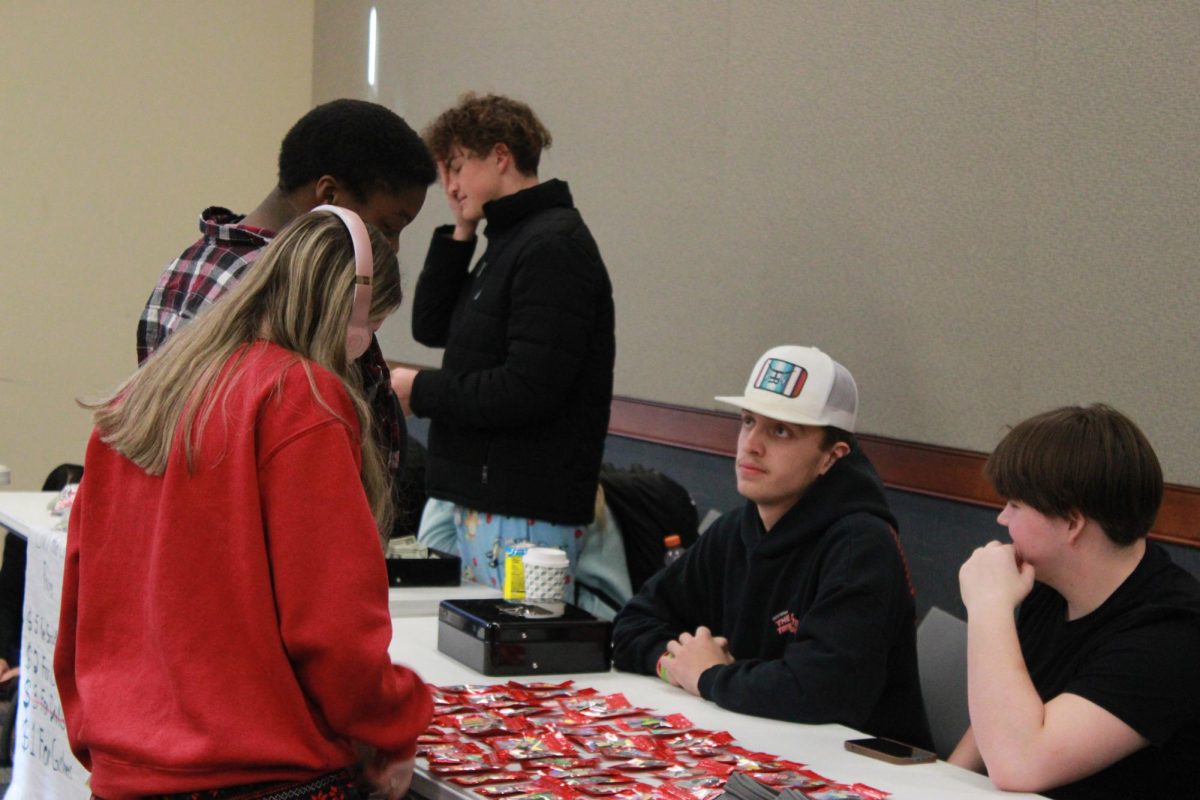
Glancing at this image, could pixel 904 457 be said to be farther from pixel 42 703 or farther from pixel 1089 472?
pixel 42 703

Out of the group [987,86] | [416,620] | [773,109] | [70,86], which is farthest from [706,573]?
[70,86]

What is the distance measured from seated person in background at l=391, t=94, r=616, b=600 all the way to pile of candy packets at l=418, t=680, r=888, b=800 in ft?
3.25

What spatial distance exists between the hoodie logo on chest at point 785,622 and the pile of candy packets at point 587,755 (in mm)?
361

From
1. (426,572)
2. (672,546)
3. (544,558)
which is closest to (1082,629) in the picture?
(544,558)

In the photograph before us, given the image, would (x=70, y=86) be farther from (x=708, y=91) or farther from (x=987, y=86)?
(x=987, y=86)

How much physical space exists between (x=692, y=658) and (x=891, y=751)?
0.42 meters

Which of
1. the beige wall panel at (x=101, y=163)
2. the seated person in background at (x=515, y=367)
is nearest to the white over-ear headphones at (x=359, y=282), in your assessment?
the seated person in background at (x=515, y=367)

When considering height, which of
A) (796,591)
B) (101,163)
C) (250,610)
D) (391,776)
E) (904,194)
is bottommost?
(391,776)

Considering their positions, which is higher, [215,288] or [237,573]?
[215,288]

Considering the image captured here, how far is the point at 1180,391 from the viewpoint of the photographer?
293 centimetres

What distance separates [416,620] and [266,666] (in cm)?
115

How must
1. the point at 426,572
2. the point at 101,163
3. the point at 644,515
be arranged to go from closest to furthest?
1. the point at 426,572
2. the point at 644,515
3. the point at 101,163

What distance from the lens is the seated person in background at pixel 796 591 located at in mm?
2117

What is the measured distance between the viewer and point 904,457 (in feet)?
11.7
